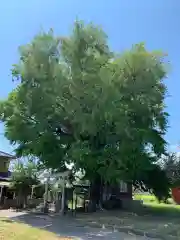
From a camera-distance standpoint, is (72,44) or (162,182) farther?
(162,182)

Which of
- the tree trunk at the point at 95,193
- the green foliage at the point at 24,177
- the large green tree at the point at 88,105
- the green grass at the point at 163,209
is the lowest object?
the green grass at the point at 163,209

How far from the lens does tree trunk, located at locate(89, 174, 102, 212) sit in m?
28.6

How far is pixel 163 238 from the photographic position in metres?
14.5

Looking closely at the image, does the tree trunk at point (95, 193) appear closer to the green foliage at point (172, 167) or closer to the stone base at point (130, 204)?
the stone base at point (130, 204)

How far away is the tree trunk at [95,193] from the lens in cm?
2861

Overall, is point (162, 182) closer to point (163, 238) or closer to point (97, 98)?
point (97, 98)

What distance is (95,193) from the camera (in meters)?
29.3

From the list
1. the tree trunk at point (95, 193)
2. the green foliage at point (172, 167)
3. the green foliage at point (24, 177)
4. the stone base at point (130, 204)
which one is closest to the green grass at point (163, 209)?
the stone base at point (130, 204)

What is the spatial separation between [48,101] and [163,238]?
1516 cm

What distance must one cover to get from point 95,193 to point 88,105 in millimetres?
8908

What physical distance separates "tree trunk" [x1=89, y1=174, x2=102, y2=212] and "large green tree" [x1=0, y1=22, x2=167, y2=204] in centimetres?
52

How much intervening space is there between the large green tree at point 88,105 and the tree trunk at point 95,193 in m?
0.52

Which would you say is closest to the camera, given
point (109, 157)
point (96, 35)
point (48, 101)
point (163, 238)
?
point (163, 238)

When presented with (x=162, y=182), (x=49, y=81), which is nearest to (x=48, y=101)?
(x=49, y=81)
